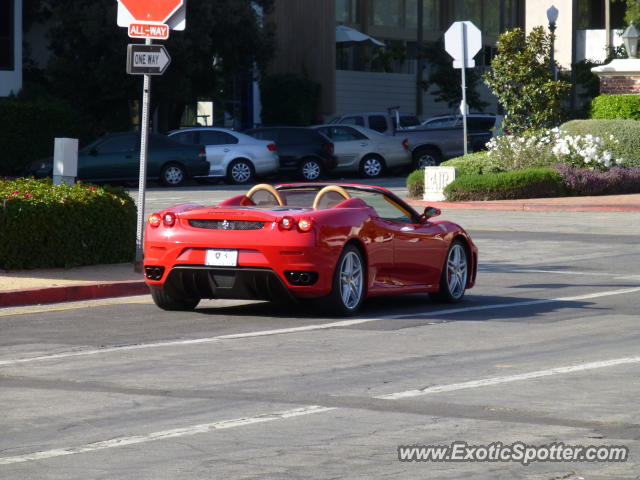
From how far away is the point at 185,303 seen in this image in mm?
13078

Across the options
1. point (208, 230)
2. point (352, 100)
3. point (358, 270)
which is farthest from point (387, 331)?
point (352, 100)

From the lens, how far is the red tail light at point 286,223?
11945mm

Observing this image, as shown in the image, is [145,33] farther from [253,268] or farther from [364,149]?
[364,149]

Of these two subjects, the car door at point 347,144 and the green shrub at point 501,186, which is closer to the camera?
the green shrub at point 501,186

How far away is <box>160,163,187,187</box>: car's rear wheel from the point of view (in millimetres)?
36406

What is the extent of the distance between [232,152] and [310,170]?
3046 mm

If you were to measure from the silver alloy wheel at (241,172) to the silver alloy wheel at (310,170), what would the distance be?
2.26m

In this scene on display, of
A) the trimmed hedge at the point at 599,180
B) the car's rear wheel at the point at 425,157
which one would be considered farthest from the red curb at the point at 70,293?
the car's rear wheel at the point at 425,157

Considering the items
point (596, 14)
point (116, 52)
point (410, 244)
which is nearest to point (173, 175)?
point (116, 52)

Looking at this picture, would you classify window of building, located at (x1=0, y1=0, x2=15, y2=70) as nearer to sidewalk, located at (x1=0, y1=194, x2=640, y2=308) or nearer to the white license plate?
sidewalk, located at (x1=0, y1=194, x2=640, y2=308)

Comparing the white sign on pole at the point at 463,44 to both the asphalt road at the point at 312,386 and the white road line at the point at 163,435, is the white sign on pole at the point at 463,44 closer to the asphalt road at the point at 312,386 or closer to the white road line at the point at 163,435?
the asphalt road at the point at 312,386

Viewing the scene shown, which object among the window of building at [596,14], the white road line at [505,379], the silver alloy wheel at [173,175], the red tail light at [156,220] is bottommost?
the white road line at [505,379]

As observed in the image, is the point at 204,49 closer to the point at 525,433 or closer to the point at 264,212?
the point at 264,212

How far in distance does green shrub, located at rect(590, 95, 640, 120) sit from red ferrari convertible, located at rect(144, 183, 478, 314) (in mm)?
24112
